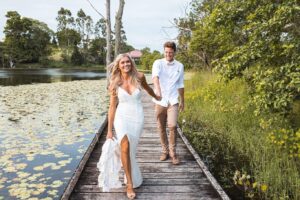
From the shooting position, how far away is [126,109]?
379 centimetres

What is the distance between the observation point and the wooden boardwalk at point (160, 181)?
3914 mm

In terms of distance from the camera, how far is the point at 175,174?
4.65 m

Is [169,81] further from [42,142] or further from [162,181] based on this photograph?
[42,142]

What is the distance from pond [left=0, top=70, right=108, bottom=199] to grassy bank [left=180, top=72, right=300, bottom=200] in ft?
9.56

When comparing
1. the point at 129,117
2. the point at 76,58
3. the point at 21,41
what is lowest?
the point at 129,117

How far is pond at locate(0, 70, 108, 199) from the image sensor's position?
5.34 metres

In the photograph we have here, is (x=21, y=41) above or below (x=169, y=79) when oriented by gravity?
above

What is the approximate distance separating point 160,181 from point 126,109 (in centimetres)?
129

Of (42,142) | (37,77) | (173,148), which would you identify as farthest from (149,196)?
(37,77)

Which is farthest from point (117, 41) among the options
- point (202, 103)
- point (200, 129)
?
point (200, 129)

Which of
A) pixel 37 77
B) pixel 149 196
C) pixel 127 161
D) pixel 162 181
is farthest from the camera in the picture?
pixel 37 77

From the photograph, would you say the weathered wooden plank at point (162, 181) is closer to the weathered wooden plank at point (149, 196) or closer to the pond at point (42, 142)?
the weathered wooden plank at point (149, 196)

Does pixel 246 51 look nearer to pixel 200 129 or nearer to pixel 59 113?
pixel 200 129

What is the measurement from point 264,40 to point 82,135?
19.1 feet
